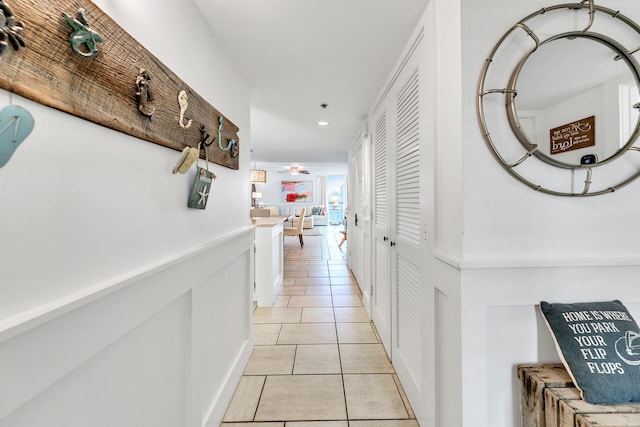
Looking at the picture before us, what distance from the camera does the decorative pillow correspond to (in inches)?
33.8

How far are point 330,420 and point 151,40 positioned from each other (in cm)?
192

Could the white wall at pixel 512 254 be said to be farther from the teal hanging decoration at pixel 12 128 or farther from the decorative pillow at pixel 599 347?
the teal hanging decoration at pixel 12 128

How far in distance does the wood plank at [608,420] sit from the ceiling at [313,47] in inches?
65.7

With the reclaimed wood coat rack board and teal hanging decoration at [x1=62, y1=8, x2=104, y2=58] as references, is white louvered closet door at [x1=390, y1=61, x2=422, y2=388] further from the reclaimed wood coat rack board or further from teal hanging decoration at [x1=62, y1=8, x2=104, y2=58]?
teal hanging decoration at [x1=62, y1=8, x2=104, y2=58]

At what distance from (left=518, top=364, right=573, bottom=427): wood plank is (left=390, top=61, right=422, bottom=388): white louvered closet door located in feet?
1.77

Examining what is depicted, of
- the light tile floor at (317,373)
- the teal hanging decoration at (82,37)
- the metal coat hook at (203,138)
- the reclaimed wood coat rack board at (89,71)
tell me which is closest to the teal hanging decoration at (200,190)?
the metal coat hook at (203,138)

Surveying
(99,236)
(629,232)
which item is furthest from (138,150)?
(629,232)

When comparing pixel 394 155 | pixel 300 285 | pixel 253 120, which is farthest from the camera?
pixel 300 285

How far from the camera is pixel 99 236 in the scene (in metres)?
0.71

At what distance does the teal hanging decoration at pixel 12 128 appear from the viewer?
0.47 m

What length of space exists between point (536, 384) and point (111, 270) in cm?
137

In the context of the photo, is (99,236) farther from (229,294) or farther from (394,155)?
(394,155)


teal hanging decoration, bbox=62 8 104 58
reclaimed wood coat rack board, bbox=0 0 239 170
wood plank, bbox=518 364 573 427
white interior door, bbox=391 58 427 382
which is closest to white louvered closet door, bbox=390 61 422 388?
white interior door, bbox=391 58 427 382

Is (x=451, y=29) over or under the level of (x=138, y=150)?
over
